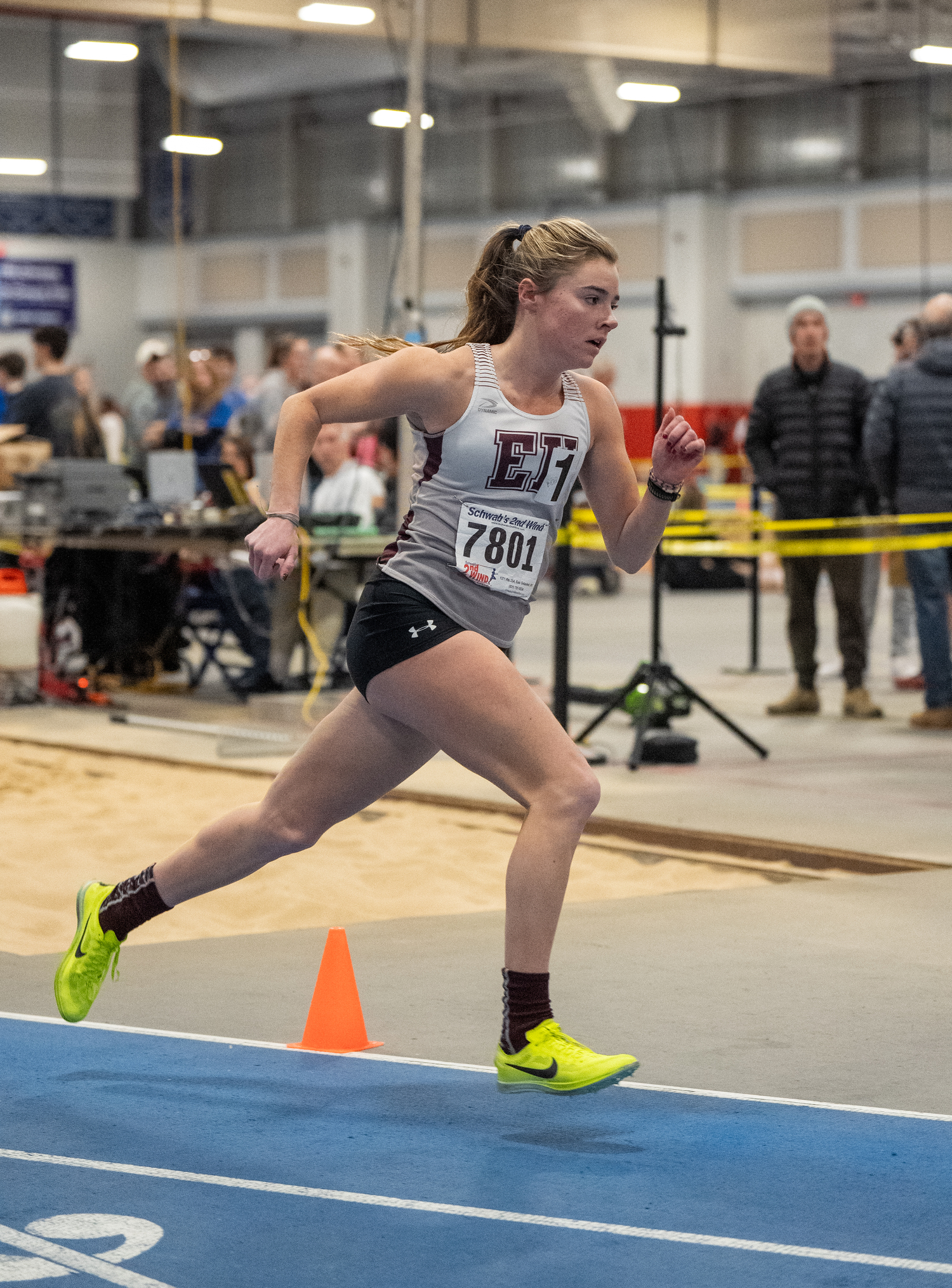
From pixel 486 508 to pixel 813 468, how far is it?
6.68 meters

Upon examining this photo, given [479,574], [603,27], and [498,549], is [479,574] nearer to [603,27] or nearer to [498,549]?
[498,549]

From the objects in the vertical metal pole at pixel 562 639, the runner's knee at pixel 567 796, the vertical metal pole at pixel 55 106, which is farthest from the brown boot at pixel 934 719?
the vertical metal pole at pixel 55 106

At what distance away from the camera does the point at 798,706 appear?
34.9ft

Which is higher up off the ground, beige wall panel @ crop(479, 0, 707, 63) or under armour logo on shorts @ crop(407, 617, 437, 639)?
beige wall panel @ crop(479, 0, 707, 63)

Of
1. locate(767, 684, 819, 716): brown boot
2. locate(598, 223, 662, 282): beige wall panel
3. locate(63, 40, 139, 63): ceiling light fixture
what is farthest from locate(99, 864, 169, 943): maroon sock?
locate(598, 223, 662, 282): beige wall panel

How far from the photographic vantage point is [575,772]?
3.89 metres

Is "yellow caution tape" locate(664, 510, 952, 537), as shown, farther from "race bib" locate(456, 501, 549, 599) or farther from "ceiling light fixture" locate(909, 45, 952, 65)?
"ceiling light fixture" locate(909, 45, 952, 65)

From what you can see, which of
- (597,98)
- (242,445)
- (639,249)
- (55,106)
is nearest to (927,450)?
(242,445)

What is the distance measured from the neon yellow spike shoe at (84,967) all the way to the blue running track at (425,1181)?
0.13 metres

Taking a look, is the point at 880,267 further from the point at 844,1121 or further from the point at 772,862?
the point at 844,1121

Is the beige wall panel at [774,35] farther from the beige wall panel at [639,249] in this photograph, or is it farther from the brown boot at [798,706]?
the beige wall panel at [639,249]

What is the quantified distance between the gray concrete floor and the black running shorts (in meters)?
0.96

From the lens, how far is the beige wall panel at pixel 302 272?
3225 cm

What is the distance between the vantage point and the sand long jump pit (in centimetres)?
607
